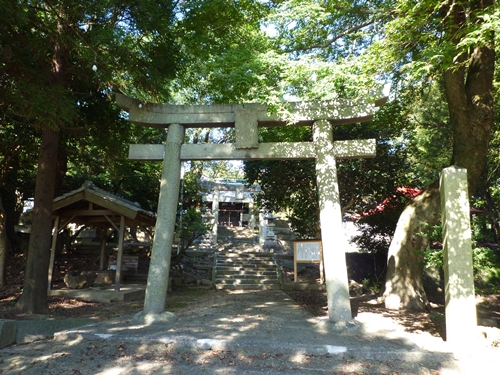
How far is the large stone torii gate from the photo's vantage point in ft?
19.8

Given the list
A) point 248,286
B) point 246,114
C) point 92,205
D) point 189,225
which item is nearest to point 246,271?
point 248,286

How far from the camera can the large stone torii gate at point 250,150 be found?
6.04m

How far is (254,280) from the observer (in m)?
12.3

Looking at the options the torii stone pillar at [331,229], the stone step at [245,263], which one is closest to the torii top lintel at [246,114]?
the torii stone pillar at [331,229]

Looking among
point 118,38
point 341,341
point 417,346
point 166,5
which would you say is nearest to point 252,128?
point 118,38

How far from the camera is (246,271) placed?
42.9 ft

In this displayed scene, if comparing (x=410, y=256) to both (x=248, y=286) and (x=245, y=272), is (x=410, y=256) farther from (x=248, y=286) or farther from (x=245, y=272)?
(x=245, y=272)

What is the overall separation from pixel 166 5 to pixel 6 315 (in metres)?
7.06

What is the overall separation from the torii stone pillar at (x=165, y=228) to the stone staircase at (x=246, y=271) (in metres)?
5.91

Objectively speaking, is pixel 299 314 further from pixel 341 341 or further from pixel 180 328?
pixel 180 328

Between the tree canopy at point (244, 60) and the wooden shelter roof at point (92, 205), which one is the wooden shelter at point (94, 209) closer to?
the wooden shelter roof at point (92, 205)

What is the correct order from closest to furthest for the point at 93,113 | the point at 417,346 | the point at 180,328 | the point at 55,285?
the point at 417,346
the point at 180,328
the point at 93,113
the point at 55,285

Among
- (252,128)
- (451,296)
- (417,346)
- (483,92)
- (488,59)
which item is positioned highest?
(488,59)

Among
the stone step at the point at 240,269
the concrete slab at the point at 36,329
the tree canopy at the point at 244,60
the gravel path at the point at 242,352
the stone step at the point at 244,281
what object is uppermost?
the tree canopy at the point at 244,60
